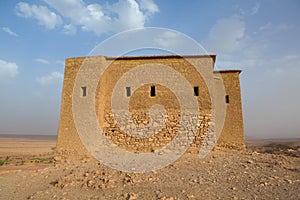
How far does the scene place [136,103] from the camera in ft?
36.2

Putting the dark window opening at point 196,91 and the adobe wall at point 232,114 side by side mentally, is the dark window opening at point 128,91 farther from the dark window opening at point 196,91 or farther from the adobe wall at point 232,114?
the adobe wall at point 232,114

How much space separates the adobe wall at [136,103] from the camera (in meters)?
10.3

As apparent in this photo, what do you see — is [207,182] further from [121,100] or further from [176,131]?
[121,100]

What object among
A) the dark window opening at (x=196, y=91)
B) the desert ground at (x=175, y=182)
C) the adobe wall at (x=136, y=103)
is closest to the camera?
the desert ground at (x=175, y=182)

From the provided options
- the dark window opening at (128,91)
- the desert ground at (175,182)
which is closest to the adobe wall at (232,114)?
the desert ground at (175,182)

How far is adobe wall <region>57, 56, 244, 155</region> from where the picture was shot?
1034 cm

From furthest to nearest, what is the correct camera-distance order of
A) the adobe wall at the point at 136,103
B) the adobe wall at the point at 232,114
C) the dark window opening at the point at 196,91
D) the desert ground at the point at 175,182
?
the adobe wall at the point at 232,114 < the dark window opening at the point at 196,91 < the adobe wall at the point at 136,103 < the desert ground at the point at 175,182

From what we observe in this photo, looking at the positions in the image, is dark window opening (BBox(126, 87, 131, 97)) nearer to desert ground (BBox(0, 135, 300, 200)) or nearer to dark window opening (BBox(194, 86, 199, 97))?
dark window opening (BBox(194, 86, 199, 97))

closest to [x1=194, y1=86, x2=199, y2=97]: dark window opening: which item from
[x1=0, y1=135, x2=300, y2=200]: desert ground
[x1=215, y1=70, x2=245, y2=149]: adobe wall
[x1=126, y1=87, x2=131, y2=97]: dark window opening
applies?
[x1=126, y1=87, x2=131, y2=97]: dark window opening

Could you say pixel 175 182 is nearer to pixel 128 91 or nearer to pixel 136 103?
pixel 136 103

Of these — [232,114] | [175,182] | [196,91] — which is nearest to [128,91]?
[196,91]

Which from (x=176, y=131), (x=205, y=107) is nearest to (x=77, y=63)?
(x=176, y=131)

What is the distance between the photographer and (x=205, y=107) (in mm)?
10906

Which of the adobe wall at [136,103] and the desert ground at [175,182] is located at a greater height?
the adobe wall at [136,103]
